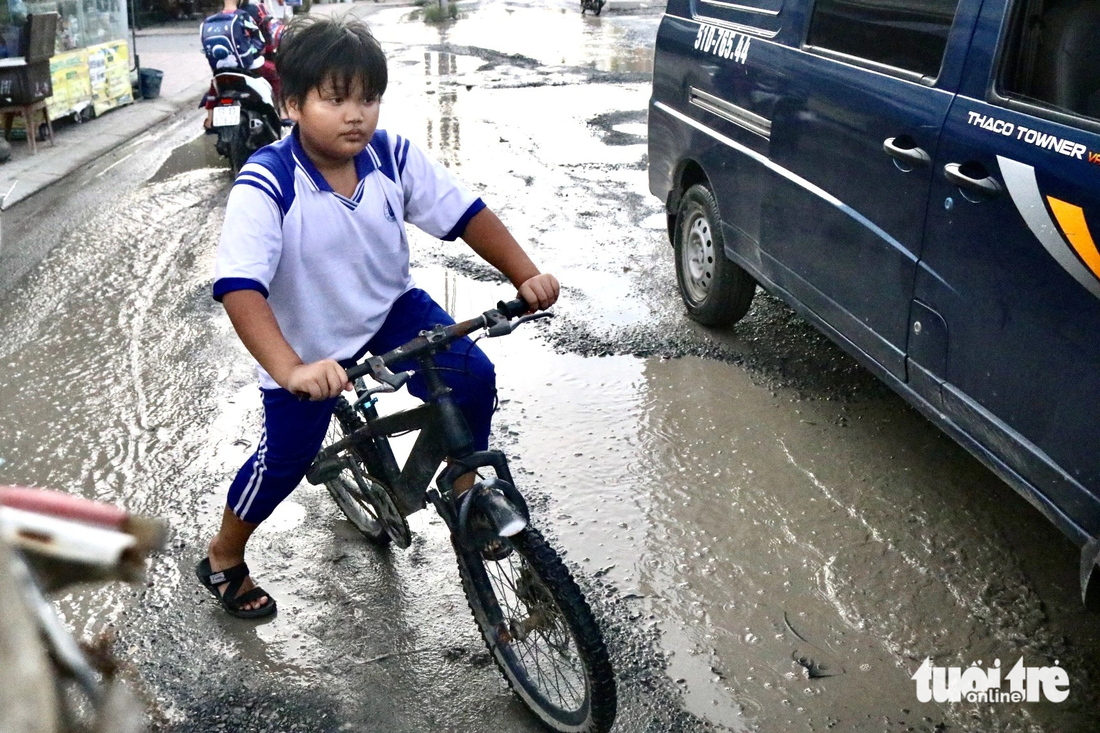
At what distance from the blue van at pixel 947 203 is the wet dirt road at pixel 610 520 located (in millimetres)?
473

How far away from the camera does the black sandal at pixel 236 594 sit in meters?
3.28

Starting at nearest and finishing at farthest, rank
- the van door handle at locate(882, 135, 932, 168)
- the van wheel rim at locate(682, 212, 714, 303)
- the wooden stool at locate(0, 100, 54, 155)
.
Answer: the van door handle at locate(882, 135, 932, 168) → the van wheel rim at locate(682, 212, 714, 303) → the wooden stool at locate(0, 100, 54, 155)

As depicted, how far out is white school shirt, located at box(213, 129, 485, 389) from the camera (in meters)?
2.60

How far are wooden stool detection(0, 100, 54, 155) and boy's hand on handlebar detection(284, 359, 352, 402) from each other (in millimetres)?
8235

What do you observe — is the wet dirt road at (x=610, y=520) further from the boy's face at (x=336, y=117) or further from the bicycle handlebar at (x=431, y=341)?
the boy's face at (x=336, y=117)

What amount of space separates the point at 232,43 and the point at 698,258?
197 inches

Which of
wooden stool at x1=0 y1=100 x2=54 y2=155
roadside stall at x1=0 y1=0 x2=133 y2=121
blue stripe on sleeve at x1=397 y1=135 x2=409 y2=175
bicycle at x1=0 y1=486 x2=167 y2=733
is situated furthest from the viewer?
roadside stall at x1=0 y1=0 x2=133 y2=121

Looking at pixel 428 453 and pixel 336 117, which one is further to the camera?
pixel 428 453

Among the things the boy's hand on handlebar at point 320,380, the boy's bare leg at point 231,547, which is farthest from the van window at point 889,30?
the boy's bare leg at point 231,547

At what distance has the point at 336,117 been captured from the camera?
8.47 ft

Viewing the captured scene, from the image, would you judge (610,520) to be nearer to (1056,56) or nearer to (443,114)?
(1056,56)

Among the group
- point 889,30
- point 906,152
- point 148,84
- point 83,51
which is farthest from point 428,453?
point 148,84

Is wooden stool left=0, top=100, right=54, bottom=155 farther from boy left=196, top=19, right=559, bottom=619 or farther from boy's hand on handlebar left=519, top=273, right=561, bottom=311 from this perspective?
boy's hand on handlebar left=519, top=273, right=561, bottom=311

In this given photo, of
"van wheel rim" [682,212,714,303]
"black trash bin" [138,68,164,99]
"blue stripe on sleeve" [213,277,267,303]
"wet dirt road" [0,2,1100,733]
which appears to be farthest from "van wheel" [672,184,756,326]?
"black trash bin" [138,68,164,99]
